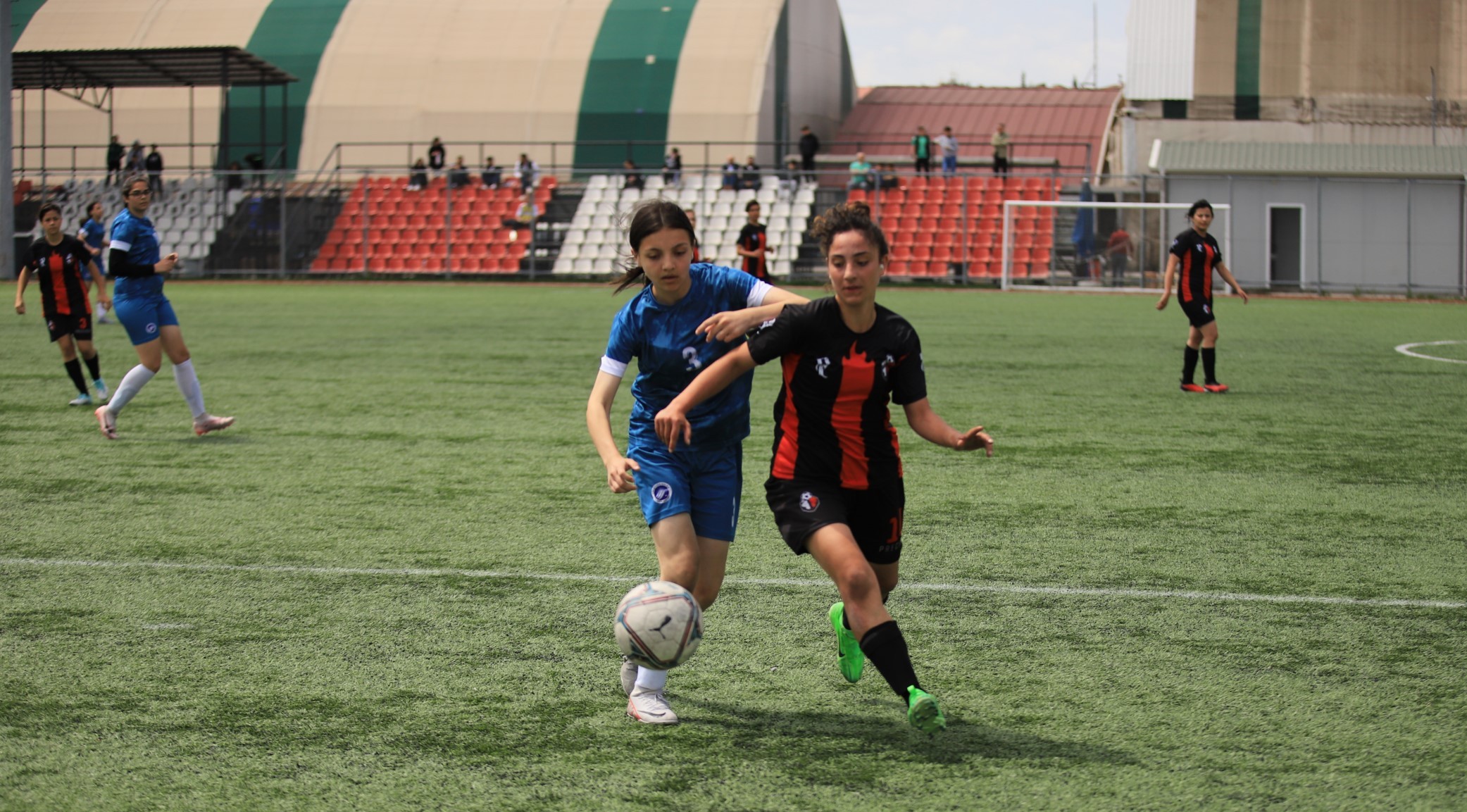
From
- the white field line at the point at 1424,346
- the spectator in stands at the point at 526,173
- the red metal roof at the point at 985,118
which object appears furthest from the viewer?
the red metal roof at the point at 985,118

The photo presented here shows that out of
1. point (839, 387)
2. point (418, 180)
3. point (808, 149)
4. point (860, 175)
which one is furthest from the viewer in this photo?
point (418, 180)

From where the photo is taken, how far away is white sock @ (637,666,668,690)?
14.2 ft

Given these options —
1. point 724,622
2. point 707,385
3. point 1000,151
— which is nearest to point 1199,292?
point 724,622

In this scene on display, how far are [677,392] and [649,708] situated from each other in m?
1.02

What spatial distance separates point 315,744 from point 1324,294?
30354 mm

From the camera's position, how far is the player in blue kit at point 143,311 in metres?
10.0

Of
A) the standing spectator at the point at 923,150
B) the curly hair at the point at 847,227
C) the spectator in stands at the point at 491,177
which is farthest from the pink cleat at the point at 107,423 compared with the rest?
the standing spectator at the point at 923,150

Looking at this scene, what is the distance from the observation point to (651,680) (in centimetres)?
434

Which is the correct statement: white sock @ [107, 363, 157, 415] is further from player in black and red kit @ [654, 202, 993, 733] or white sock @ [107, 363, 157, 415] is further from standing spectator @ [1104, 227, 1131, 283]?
standing spectator @ [1104, 227, 1131, 283]

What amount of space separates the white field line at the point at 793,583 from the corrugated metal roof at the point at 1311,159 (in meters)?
28.3

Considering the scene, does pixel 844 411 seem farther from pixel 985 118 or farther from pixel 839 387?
pixel 985 118

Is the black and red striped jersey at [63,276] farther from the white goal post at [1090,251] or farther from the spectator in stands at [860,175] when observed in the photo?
the spectator in stands at [860,175]

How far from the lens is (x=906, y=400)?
440 centimetres

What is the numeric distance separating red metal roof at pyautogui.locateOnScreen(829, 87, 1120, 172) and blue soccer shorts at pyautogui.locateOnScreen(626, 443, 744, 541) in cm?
4036
